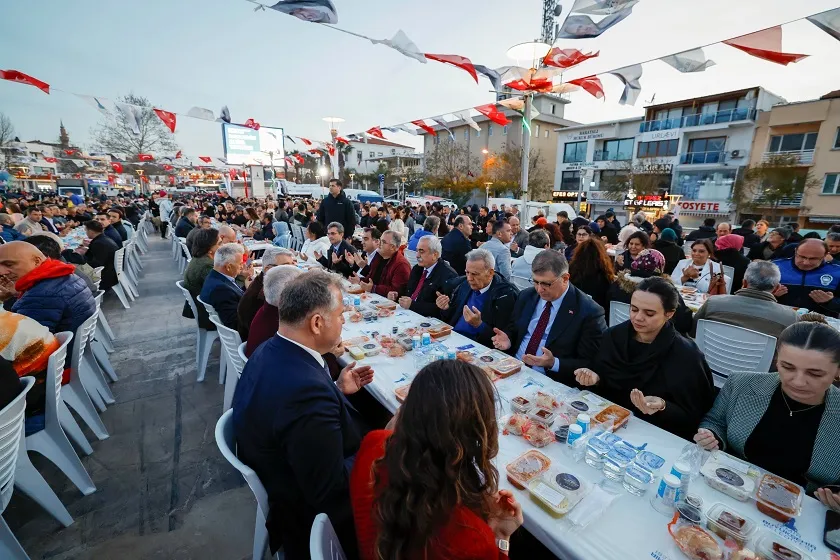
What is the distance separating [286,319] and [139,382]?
12.4 ft

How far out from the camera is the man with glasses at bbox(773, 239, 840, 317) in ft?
14.6

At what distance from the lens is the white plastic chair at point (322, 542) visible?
41.9 inches

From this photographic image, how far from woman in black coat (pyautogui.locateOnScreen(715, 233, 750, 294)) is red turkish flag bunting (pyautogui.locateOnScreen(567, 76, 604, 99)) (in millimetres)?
3810

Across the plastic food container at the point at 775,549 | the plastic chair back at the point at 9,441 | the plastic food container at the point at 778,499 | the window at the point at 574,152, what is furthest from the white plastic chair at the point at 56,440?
the window at the point at 574,152

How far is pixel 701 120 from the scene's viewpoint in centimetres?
2595

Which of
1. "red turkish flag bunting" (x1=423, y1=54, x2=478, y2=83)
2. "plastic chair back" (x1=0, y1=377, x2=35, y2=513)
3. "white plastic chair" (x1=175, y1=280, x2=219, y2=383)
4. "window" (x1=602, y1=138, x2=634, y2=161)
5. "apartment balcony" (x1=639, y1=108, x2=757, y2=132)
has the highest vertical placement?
"apartment balcony" (x1=639, y1=108, x2=757, y2=132)

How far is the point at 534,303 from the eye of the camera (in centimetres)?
323

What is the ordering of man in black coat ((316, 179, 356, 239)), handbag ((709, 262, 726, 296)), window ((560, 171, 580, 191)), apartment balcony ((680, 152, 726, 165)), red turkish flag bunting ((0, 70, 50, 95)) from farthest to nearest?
window ((560, 171, 580, 191)), apartment balcony ((680, 152, 726, 165)), man in black coat ((316, 179, 356, 239)), red turkish flag bunting ((0, 70, 50, 95)), handbag ((709, 262, 726, 296))

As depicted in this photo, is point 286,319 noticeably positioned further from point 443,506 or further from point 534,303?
point 534,303

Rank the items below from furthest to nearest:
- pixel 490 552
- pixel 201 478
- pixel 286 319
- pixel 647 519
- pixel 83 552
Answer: pixel 201 478 < pixel 83 552 < pixel 286 319 < pixel 647 519 < pixel 490 552

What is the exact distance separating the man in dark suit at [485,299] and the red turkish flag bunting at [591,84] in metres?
5.61

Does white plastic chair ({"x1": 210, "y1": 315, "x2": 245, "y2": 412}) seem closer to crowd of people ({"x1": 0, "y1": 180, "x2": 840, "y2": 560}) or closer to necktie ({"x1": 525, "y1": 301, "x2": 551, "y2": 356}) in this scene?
crowd of people ({"x1": 0, "y1": 180, "x2": 840, "y2": 560})

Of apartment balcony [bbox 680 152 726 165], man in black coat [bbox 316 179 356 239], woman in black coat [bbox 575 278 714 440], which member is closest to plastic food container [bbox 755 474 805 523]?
woman in black coat [bbox 575 278 714 440]

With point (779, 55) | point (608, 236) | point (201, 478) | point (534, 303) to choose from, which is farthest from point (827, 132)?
point (201, 478)
